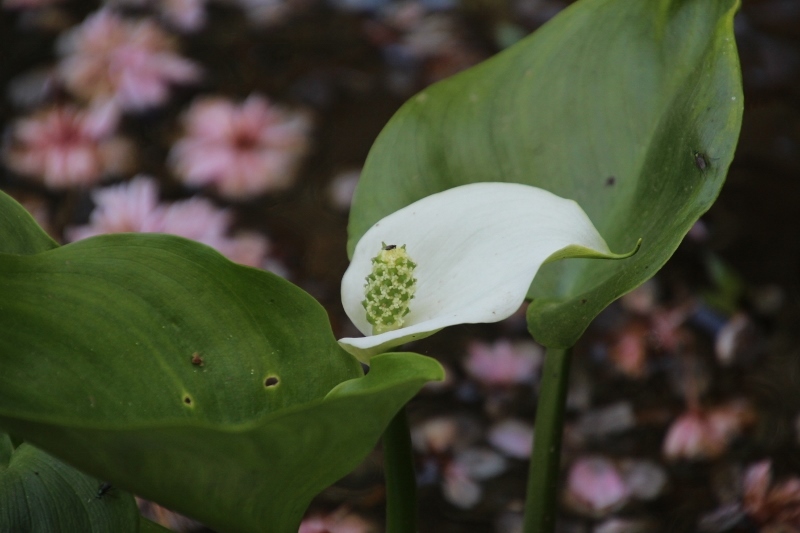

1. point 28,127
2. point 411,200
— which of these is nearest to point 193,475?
point 411,200

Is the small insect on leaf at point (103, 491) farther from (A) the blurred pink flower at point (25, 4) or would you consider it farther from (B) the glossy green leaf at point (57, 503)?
(A) the blurred pink flower at point (25, 4)

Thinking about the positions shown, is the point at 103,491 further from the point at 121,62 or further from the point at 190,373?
the point at 121,62

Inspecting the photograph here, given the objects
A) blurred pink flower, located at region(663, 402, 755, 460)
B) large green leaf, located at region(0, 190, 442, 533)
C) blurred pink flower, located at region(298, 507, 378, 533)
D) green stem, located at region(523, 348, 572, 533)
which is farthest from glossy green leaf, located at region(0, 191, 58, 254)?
blurred pink flower, located at region(663, 402, 755, 460)

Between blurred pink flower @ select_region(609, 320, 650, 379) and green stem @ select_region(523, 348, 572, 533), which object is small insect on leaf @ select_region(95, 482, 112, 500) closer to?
green stem @ select_region(523, 348, 572, 533)

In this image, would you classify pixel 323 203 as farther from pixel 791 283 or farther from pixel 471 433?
pixel 791 283

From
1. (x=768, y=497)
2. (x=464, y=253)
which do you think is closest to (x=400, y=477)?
(x=464, y=253)
